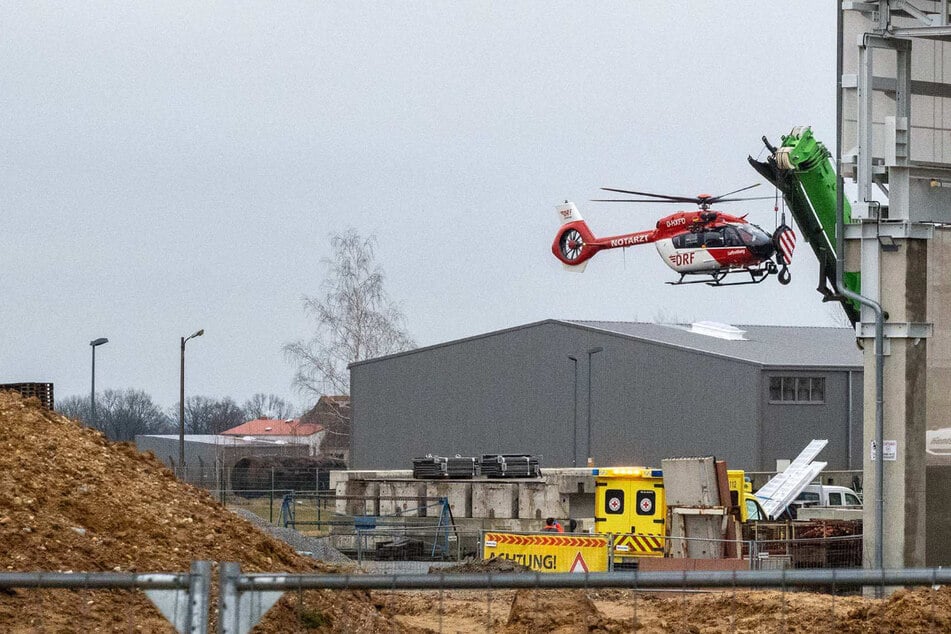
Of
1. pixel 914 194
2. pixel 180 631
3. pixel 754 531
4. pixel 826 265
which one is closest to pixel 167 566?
pixel 180 631

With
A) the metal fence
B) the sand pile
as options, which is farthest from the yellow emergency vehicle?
the sand pile

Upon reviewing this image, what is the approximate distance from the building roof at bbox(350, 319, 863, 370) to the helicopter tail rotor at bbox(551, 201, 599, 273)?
829cm

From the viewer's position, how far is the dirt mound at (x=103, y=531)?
1036cm

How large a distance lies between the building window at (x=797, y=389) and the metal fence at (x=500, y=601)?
33175 millimetres

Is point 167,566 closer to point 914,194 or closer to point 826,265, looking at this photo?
point 914,194

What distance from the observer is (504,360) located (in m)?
60.2

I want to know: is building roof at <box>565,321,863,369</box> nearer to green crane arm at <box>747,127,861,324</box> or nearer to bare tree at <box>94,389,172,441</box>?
green crane arm at <box>747,127,861,324</box>

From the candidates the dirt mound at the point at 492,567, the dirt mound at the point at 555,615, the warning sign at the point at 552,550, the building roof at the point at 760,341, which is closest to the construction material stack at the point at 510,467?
the building roof at the point at 760,341

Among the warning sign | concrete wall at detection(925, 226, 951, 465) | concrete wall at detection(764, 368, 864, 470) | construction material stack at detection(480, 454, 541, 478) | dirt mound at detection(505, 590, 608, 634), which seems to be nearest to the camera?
dirt mound at detection(505, 590, 608, 634)

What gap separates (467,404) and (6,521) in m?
49.8

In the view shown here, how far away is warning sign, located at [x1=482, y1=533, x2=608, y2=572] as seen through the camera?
23828mm

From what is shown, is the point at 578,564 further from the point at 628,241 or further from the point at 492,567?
the point at 628,241

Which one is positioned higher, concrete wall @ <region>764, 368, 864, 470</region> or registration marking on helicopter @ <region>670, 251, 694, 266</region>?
registration marking on helicopter @ <region>670, 251, 694, 266</region>

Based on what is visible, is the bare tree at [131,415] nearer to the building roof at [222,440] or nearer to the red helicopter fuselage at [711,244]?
the building roof at [222,440]
